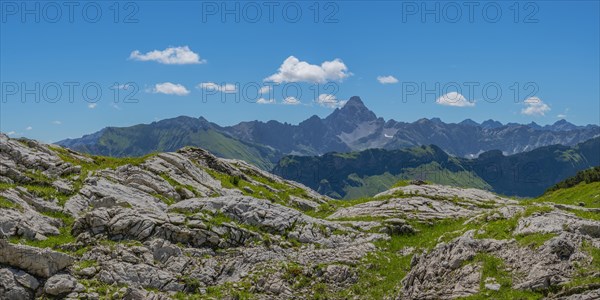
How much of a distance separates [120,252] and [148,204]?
11597mm

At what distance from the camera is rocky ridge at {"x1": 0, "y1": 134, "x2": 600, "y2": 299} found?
2652 cm

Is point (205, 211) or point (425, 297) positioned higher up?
point (205, 211)

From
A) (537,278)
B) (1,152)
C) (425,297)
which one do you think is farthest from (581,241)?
(1,152)

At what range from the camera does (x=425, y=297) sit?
26.9 metres

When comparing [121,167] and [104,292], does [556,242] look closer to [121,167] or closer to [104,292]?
[104,292]

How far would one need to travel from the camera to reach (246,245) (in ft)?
121

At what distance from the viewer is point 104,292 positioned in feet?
91.9

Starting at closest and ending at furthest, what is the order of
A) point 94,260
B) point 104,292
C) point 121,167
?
1. point 104,292
2. point 94,260
3. point 121,167

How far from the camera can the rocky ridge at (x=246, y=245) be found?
26516 millimetres

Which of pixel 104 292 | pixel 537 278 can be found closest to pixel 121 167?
pixel 104 292

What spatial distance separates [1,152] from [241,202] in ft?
85.8

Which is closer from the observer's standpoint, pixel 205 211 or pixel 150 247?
pixel 150 247

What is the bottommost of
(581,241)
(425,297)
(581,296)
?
(425,297)

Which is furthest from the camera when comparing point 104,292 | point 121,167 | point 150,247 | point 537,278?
point 121,167
